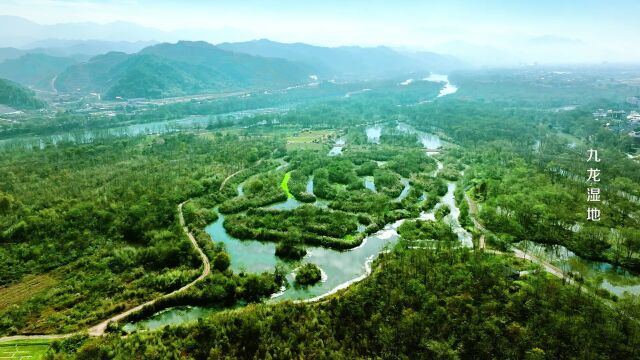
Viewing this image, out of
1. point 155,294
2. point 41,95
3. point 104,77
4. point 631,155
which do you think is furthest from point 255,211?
point 104,77

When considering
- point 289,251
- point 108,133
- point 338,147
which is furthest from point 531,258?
point 108,133

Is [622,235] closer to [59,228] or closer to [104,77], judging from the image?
[59,228]

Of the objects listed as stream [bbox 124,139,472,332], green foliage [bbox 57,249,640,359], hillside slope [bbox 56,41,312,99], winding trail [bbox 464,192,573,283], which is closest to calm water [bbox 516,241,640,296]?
winding trail [bbox 464,192,573,283]

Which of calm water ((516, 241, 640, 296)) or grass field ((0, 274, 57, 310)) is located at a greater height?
grass field ((0, 274, 57, 310))

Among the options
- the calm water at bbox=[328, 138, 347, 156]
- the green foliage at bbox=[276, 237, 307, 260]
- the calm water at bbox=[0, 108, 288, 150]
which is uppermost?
the calm water at bbox=[0, 108, 288, 150]

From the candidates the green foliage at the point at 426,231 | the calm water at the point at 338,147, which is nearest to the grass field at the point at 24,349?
the green foliage at the point at 426,231

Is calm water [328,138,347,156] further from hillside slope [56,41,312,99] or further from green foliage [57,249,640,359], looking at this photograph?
hillside slope [56,41,312,99]

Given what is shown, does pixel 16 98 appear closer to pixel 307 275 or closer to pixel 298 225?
pixel 298 225
